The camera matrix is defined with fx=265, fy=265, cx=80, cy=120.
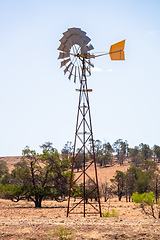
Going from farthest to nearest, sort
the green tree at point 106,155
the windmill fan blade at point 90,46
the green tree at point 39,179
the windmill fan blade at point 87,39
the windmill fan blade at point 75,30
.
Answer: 1. the green tree at point 106,155
2. the green tree at point 39,179
3. the windmill fan blade at point 90,46
4. the windmill fan blade at point 87,39
5. the windmill fan blade at point 75,30

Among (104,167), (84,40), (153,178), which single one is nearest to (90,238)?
(84,40)

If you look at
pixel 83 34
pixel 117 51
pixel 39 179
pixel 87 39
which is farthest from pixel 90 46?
pixel 39 179

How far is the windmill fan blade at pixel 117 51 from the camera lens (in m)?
17.0

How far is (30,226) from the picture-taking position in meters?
12.5

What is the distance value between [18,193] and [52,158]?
206 inches

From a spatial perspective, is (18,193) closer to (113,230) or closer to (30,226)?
(30,226)

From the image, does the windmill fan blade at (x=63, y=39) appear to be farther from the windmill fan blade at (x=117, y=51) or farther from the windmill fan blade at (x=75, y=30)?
the windmill fan blade at (x=117, y=51)

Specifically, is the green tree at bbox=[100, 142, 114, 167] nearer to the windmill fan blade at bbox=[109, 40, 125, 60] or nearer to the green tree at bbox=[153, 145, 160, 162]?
the green tree at bbox=[153, 145, 160, 162]

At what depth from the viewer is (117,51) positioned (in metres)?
17.1

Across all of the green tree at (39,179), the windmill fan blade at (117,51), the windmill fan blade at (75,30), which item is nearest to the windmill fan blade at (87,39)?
the windmill fan blade at (75,30)

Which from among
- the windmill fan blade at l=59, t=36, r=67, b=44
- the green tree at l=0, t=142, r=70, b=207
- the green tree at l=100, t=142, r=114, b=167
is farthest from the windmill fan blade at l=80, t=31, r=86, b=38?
the green tree at l=100, t=142, r=114, b=167

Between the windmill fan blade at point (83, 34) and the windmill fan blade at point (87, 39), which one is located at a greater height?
the windmill fan blade at point (83, 34)

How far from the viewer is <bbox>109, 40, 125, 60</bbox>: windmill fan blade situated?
55.7 ft

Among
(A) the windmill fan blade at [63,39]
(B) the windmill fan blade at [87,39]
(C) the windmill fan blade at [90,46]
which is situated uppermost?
(B) the windmill fan blade at [87,39]
